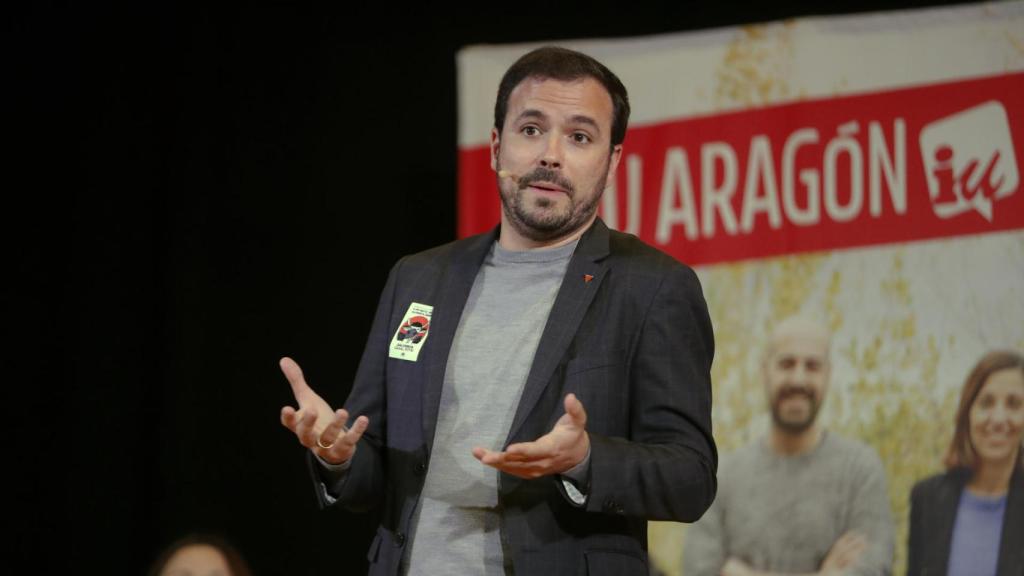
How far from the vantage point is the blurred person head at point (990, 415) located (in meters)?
3.53

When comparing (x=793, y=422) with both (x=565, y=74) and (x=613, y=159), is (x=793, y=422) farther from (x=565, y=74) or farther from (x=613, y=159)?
(x=565, y=74)

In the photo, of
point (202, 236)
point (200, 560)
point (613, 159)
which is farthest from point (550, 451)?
point (202, 236)

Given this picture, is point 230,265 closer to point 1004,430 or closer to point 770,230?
point 770,230

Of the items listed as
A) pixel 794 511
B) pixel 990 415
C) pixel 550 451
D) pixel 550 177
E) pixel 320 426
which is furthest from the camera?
pixel 794 511

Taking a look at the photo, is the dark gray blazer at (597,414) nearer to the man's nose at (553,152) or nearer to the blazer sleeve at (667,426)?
the blazer sleeve at (667,426)

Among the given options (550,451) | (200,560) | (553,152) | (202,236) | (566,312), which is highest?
(202,236)

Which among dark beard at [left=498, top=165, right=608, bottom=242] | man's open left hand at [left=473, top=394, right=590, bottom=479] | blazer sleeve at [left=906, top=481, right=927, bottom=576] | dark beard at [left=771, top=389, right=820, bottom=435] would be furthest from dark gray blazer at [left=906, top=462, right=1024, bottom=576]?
man's open left hand at [left=473, top=394, right=590, bottom=479]

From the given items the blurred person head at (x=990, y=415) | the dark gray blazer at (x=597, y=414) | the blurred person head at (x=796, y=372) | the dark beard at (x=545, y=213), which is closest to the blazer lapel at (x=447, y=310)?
the dark gray blazer at (x=597, y=414)

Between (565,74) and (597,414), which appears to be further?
(565,74)

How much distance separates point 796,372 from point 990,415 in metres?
0.57

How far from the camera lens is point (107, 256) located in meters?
4.38

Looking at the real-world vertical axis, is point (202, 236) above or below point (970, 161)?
below

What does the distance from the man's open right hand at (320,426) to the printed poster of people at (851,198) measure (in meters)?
2.05

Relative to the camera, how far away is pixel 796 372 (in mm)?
→ 3812
